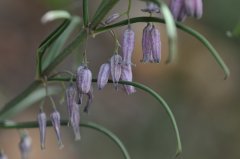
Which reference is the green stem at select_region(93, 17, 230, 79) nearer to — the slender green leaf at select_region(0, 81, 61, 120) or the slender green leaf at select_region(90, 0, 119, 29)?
the slender green leaf at select_region(90, 0, 119, 29)

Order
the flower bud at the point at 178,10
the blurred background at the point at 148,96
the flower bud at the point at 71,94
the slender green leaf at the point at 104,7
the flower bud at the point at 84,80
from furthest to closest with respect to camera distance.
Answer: the blurred background at the point at 148,96 < the flower bud at the point at 71,94 < the flower bud at the point at 84,80 < the slender green leaf at the point at 104,7 < the flower bud at the point at 178,10

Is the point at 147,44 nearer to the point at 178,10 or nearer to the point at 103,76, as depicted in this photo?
the point at 103,76

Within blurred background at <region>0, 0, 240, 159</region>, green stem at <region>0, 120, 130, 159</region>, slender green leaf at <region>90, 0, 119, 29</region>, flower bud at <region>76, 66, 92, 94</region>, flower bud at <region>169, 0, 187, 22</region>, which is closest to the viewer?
flower bud at <region>169, 0, 187, 22</region>

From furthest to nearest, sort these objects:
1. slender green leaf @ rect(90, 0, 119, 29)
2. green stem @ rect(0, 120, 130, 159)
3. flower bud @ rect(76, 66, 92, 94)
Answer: green stem @ rect(0, 120, 130, 159) < flower bud @ rect(76, 66, 92, 94) < slender green leaf @ rect(90, 0, 119, 29)

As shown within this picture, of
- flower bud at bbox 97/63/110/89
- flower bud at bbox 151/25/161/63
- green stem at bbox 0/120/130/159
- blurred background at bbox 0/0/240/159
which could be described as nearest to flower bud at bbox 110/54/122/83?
flower bud at bbox 97/63/110/89

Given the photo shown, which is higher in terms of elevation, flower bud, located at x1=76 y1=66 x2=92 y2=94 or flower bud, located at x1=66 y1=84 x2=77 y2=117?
flower bud, located at x1=76 y1=66 x2=92 y2=94

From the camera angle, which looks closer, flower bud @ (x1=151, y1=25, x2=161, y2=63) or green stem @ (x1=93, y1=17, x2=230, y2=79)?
green stem @ (x1=93, y1=17, x2=230, y2=79)

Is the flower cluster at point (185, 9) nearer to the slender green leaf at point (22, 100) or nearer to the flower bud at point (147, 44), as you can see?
the flower bud at point (147, 44)

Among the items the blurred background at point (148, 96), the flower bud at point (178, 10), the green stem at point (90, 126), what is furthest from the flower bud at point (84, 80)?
the blurred background at point (148, 96)
